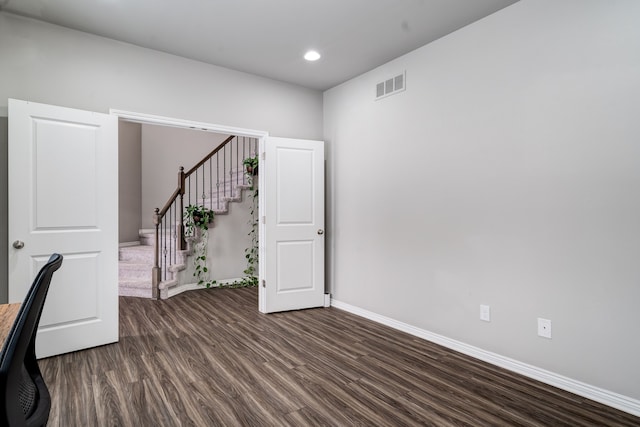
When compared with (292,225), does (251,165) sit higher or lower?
higher

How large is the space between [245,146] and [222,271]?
101 inches

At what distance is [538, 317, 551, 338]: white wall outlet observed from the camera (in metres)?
2.53

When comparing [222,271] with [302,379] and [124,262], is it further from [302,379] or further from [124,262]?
[302,379]

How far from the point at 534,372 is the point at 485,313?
19.9 inches

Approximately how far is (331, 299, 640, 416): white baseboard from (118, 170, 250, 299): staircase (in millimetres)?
3140

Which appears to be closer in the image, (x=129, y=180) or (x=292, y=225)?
(x=292, y=225)

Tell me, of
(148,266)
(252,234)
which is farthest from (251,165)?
(148,266)

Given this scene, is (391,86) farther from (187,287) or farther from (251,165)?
(187,287)

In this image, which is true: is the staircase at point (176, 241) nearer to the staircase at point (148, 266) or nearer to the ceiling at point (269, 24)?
the staircase at point (148, 266)

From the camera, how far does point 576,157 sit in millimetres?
2408

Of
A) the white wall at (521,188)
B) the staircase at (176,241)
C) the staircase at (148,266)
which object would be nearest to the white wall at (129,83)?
the white wall at (521,188)

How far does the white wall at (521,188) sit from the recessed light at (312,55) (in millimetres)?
715

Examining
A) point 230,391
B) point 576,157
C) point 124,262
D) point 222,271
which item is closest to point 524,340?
point 576,157

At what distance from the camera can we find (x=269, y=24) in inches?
119
